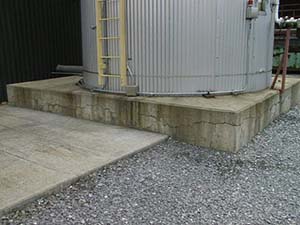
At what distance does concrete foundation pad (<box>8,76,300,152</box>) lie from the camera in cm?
381

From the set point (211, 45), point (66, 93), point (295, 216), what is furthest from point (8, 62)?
point (295, 216)

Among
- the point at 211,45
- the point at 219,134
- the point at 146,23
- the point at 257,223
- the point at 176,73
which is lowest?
the point at 257,223

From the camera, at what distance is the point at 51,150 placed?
143 inches

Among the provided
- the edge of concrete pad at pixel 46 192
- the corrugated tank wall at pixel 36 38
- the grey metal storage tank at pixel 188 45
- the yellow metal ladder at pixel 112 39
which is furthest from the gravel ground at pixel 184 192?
the corrugated tank wall at pixel 36 38

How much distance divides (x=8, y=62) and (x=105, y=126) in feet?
10.5

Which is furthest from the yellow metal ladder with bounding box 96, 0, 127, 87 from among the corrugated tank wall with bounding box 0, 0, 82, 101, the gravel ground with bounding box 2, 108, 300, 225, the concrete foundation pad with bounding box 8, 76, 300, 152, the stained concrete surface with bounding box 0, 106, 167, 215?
the corrugated tank wall with bounding box 0, 0, 82, 101

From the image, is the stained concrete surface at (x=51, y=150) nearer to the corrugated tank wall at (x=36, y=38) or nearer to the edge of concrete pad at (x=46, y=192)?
the edge of concrete pad at (x=46, y=192)

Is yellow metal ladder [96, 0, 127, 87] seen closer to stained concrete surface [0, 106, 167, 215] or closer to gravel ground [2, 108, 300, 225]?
stained concrete surface [0, 106, 167, 215]

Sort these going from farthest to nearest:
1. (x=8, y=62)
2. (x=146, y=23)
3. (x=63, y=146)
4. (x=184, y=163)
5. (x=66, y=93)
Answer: (x=8, y=62) < (x=66, y=93) < (x=146, y=23) < (x=63, y=146) < (x=184, y=163)

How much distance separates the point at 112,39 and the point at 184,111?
152cm

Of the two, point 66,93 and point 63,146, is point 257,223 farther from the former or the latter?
point 66,93

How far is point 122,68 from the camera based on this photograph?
180 inches

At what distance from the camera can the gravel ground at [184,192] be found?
8.09ft

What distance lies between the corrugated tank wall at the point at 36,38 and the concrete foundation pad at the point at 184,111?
140cm
